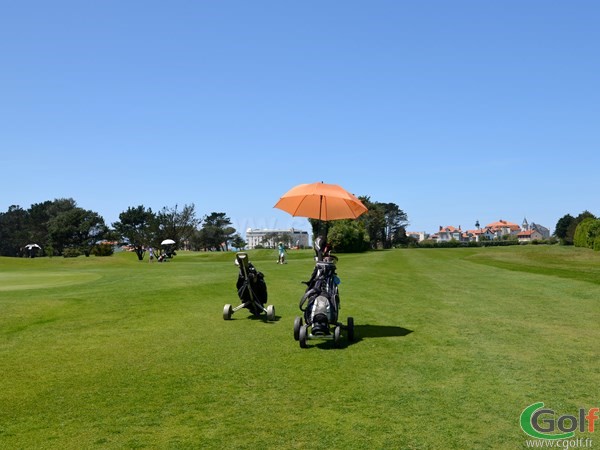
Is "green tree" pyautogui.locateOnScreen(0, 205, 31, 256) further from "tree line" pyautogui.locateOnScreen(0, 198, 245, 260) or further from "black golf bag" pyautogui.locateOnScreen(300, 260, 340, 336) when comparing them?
"black golf bag" pyautogui.locateOnScreen(300, 260, 340, 336)

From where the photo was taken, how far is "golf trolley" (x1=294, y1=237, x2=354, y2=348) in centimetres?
1112

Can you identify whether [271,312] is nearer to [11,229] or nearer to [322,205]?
[322,205]

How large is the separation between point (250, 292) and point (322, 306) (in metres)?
4.27

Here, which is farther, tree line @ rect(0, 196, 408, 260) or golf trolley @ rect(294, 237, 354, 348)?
tree line @ rect(0, 196, 408, 260)

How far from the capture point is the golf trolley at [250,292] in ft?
48.3

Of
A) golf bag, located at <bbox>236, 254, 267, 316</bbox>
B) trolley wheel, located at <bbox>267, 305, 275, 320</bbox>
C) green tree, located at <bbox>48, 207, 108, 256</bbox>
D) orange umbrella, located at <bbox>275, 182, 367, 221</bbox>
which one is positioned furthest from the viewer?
green tree, located at <bbox>48, 207, 108, 256</bbox>

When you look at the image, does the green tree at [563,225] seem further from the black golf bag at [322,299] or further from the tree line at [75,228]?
the black golf bag at [322,299]

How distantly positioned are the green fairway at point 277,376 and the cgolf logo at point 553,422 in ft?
0.44

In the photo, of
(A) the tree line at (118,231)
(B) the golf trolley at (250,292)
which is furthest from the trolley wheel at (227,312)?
(A) the tree line at (118,231)

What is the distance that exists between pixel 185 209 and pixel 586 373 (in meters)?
98.0

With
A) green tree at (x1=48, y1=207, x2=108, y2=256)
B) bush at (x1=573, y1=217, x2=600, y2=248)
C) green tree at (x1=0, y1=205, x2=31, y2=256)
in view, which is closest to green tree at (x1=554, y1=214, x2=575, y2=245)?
bush at (x1=573, y1=217, x2=600, y2=248)

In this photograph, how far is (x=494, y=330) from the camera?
13.1 meters

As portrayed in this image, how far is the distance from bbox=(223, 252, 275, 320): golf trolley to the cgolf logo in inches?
339

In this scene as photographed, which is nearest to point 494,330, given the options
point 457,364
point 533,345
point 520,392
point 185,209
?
point 533,345
